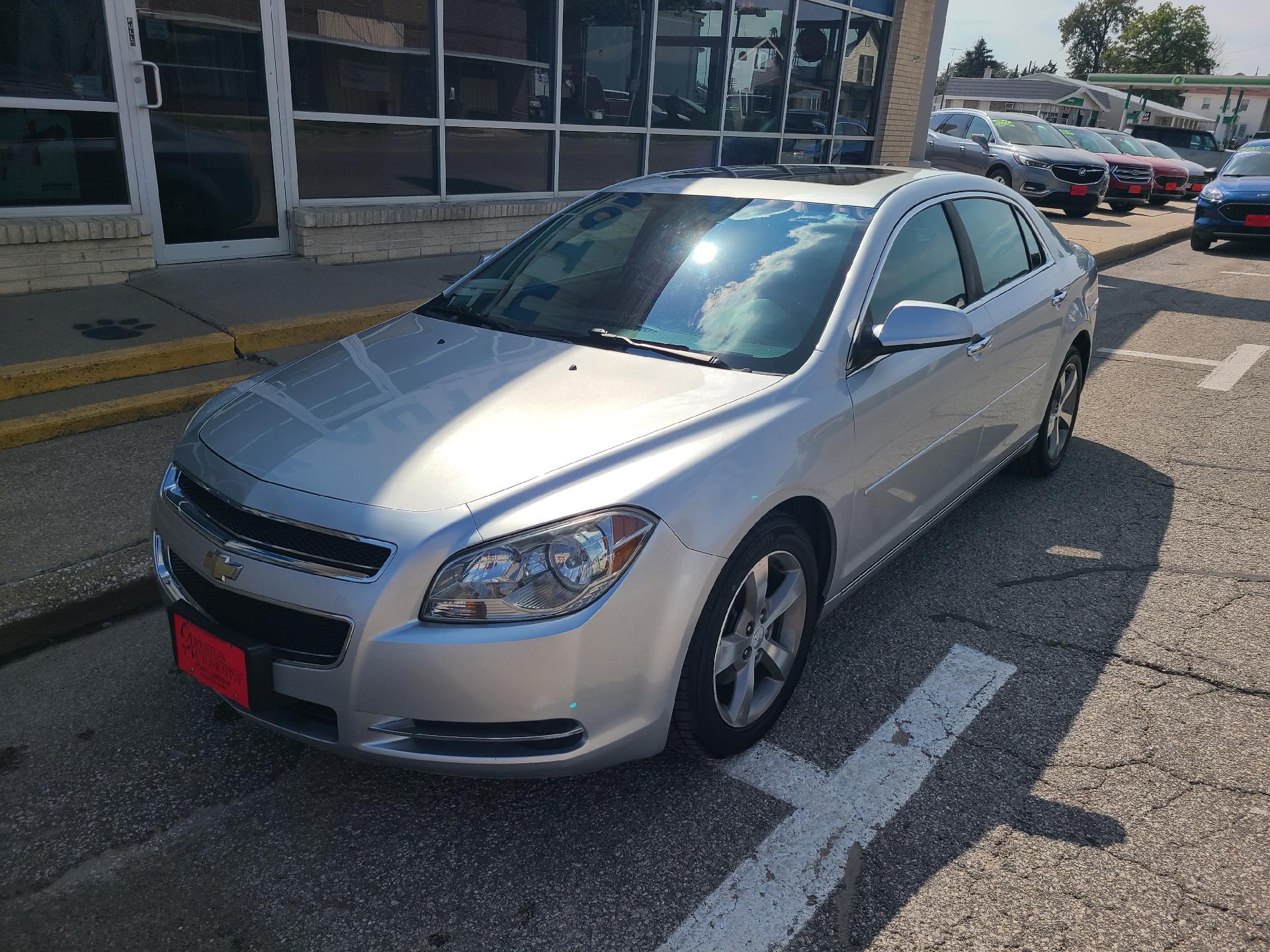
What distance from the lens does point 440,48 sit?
827 centimetres

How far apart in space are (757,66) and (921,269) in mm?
9500

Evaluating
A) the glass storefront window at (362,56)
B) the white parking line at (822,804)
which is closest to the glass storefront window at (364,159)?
the glass storefront window at (362,56)

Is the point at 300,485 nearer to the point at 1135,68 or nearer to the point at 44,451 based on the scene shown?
the point at 44,451

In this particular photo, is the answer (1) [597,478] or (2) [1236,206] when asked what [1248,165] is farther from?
(1) [597,478]

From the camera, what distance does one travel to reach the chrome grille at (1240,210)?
1432cm

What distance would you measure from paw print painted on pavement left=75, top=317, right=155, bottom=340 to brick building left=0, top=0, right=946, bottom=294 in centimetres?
85

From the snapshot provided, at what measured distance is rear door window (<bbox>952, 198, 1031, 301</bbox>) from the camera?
13.0 ft

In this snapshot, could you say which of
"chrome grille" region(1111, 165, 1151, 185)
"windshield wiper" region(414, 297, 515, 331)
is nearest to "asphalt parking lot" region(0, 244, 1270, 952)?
"windshield wiper" region(414, 297, 515, 331)

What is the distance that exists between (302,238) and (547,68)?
3.30 m

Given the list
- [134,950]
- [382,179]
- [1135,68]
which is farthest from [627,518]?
[1135,68]

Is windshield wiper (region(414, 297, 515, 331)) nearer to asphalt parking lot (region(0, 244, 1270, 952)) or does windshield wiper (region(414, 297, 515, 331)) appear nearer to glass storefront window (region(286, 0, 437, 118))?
asphalt parking lot (region(0, 244, 1270, 952))

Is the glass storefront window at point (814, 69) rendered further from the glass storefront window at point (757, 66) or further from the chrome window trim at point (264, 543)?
the chrome window trim at point (264, 543)

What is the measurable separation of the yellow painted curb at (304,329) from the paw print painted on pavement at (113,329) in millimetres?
517

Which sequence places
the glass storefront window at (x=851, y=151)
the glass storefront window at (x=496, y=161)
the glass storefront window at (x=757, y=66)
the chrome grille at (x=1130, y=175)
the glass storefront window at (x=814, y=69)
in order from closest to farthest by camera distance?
the glass storefront window at (x=496, y=161)
the glass storefront window at (x=757, y=66)
the glass storefront window at (x=814, y=69)
the glass storefront window at (x=851, y=151)
the chrome grille at (x=1130, y=175)
